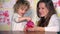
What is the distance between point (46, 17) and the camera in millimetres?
1030

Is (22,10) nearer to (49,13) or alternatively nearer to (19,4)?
(19,4)

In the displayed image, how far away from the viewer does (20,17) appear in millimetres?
1065

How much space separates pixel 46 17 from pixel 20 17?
A: 0.19 metres

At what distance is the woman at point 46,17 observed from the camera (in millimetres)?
1015

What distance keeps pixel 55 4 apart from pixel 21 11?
0.84 feet

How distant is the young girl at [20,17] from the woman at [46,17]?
0.08 metres

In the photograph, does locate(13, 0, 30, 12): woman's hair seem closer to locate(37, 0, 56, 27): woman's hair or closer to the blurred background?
the blurred background

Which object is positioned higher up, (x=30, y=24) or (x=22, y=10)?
(x=22, y=10)

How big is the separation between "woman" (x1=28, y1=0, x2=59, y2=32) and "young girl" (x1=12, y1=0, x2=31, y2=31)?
0.08 m

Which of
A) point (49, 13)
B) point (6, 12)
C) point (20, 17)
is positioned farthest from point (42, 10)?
point (6, 12)

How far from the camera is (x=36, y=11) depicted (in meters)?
1.05

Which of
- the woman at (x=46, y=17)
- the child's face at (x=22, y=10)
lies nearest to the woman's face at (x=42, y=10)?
the woman at (x=46, y=17)

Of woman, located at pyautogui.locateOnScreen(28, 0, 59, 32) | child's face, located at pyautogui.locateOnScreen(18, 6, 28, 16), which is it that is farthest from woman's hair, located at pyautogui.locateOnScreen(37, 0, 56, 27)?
child's face, located at pyautogui.locateOnScreen(18, 6, 28, 16)

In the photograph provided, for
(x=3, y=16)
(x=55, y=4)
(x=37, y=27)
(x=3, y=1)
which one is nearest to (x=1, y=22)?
(x=3, y=16)
